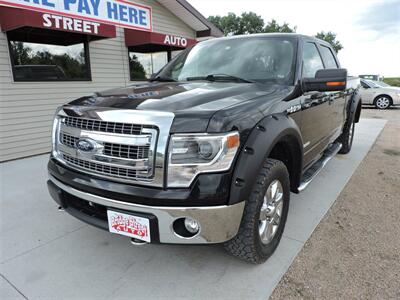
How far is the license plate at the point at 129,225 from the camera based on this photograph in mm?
1747

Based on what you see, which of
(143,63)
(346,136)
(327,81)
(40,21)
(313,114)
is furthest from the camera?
(143,63)

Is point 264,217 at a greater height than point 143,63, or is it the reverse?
point 143,63

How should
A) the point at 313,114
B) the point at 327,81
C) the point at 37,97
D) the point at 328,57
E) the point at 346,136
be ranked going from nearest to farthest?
the point at 327,81 < the point at 313,114 < the point at 328,57 < the point at 346,136 < the point at 37,97

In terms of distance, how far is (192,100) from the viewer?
198 cm

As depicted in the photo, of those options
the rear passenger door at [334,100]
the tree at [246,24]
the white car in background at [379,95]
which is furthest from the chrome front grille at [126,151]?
the tree at [246,24]

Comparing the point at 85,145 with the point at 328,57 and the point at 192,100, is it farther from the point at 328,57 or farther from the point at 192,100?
the point at 328,57

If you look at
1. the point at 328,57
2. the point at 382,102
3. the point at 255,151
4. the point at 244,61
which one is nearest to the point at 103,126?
the point at 255,151

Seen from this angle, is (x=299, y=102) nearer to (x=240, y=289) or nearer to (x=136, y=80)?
(x=240, y=289)

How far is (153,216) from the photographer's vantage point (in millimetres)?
1705

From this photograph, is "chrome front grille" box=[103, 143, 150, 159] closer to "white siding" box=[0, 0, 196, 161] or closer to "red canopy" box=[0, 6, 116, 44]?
"red canopy" box=[0, 6, 116, 44]

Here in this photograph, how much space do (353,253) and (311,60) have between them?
198 cm

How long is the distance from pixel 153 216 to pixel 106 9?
556 centimetres

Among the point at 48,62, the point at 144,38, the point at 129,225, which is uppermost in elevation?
the point at 144,38

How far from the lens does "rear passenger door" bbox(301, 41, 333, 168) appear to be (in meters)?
2.79
